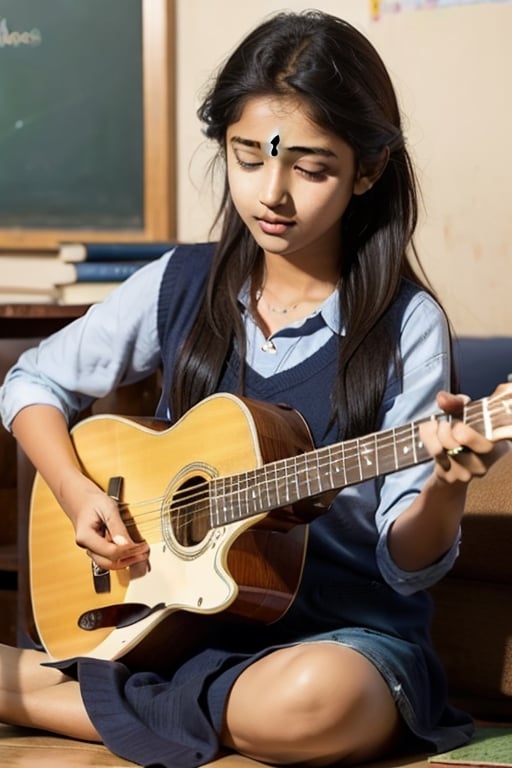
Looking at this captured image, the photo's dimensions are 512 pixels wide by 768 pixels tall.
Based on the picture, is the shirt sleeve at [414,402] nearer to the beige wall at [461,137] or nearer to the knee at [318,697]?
the knee at [318,697]

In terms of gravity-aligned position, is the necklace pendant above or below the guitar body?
above

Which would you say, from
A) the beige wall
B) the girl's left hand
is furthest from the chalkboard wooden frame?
the girl's left hand

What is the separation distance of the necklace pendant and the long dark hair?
0.10ft

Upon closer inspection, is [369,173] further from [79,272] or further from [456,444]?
[79,272]

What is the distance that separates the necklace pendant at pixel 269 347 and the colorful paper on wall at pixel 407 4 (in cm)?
110

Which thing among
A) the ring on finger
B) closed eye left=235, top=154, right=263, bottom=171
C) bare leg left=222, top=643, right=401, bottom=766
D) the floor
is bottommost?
the floor

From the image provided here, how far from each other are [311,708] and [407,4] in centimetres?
157

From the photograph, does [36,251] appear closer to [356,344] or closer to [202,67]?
[202,67]

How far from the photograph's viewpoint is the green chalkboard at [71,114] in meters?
2.88

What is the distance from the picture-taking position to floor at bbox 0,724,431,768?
63.7 inches

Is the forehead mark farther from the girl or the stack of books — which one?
the stack of books

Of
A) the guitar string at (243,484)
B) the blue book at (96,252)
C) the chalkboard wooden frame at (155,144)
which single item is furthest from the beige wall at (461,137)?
the guitar string at (243,484)

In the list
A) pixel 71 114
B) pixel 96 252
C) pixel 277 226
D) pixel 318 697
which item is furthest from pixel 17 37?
pixel 318 697

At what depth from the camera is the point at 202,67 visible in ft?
9.41
